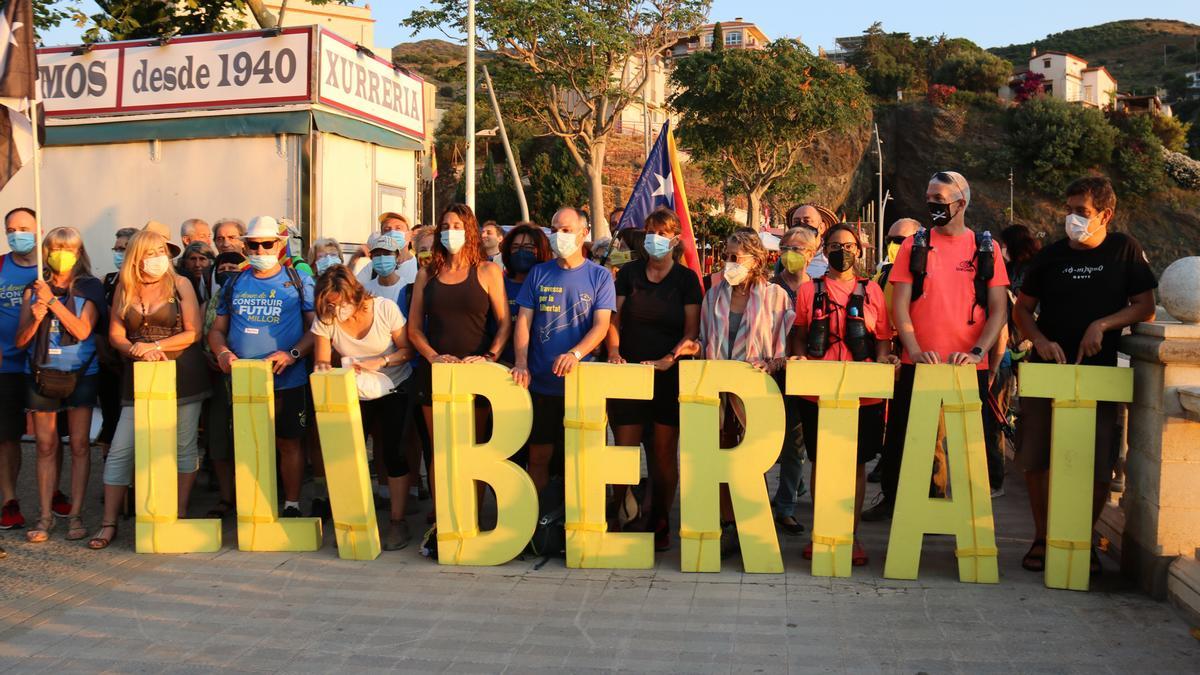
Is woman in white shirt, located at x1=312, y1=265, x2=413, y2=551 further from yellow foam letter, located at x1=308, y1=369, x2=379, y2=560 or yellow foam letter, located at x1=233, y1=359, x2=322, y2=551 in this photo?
yellow foam letter, located at x1=233, y1=359, x2=322, y2=551

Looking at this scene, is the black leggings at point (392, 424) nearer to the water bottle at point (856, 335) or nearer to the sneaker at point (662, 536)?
the sneaker at point (662, 536)

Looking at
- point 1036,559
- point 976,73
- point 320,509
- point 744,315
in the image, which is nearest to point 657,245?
point 744,315

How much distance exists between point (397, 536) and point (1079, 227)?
4.05m

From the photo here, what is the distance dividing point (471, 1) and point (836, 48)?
266ft

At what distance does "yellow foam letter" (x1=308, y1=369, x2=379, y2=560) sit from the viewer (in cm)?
557

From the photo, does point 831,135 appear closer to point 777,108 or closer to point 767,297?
point 777,108

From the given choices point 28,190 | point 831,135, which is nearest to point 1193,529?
point 28,190

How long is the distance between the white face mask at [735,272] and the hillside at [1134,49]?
11067 centimetres

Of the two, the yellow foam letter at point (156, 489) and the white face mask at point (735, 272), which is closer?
the white face mask at point (735, 272)

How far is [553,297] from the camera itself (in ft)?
19.0

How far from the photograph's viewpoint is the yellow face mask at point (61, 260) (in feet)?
20.4

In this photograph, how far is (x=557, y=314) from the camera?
5.77 m

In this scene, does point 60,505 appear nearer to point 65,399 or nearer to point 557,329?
point 65,399

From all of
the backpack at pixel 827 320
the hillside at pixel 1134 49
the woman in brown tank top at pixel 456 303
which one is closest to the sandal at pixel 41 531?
the woman in brown tank top at pixel 456 303
